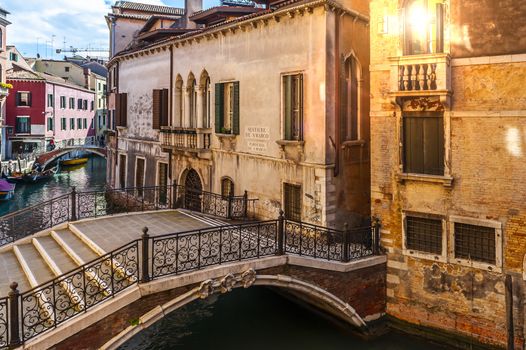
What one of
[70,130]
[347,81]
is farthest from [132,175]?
[70,130]

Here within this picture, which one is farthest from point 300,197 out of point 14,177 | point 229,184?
point 14,177

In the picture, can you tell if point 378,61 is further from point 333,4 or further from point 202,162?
point 202,162

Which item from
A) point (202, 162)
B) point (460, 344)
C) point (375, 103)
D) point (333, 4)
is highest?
point (333, 4)

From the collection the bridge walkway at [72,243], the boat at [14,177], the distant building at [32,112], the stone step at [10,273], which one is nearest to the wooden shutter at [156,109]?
the bridge walkway at [72,243]

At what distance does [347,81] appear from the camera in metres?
13.9

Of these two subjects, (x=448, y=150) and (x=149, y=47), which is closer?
(x=448, y=150)

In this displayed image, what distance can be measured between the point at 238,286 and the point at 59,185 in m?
31.8

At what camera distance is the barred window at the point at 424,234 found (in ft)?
38.2

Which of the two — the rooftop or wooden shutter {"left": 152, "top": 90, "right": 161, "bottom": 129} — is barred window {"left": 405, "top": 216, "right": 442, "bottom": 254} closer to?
wooden shutter {"left": 152, "top": 90, "right": 161, "bottom": 129}

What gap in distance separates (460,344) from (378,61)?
7234mm

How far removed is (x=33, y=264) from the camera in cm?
1120

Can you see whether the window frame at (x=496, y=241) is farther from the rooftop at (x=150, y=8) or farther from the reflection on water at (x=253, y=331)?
the rooftop at (x=150, y=8)

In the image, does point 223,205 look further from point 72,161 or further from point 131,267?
point 72,161

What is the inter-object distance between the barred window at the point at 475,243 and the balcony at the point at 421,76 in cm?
313
